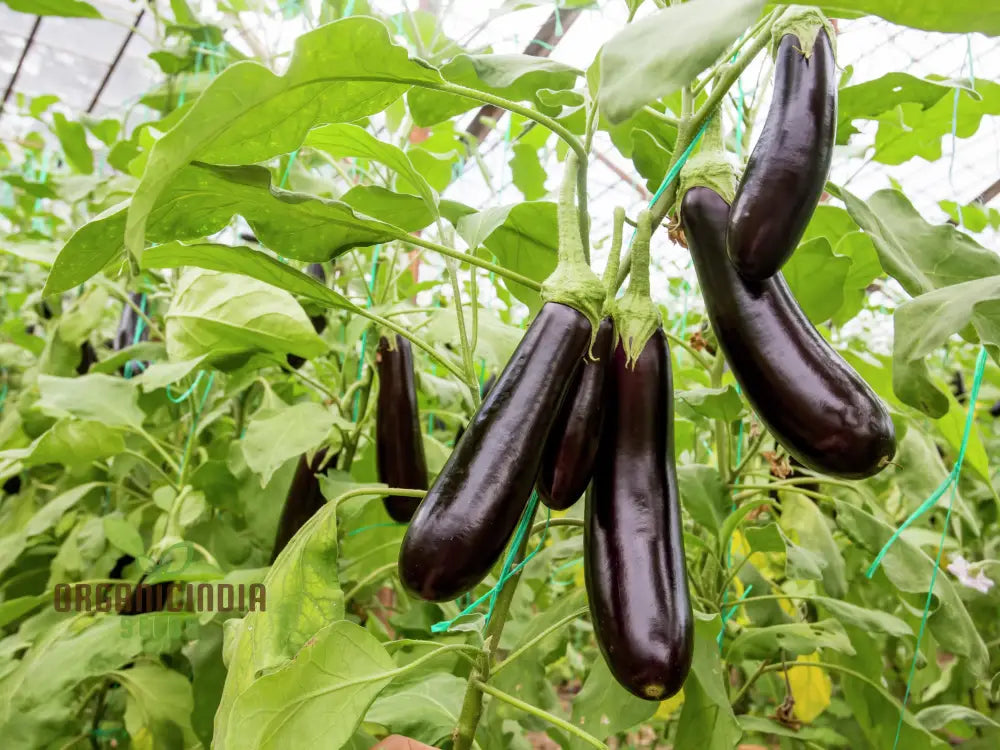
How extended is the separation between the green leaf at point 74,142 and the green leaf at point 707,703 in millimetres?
1315

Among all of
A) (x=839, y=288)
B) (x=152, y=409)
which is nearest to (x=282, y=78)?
(x=839, y=288)

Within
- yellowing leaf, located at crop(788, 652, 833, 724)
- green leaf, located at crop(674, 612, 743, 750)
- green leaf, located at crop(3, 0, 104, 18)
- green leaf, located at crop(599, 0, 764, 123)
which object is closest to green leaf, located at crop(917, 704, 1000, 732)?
yellowing leaf, located at crop(788, 652, 833, 724)

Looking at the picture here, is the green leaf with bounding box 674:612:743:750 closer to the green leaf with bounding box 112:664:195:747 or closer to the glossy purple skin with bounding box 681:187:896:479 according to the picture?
the glossy purple skin with bounding box 681:187:896:479

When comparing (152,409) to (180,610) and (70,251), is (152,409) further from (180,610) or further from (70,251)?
(70,251)

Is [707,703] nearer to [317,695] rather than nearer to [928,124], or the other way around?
[317,695]

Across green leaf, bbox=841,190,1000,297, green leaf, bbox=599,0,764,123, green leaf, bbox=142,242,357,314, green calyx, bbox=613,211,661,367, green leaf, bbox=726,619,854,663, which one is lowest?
green leaf, bbox=726,619,854,663

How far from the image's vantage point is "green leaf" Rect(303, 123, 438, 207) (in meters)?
0.59

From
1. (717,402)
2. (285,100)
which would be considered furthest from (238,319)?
(717,402)

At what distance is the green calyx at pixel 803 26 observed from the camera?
393mm

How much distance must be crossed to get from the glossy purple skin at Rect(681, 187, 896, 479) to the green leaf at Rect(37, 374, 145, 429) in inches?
29.6

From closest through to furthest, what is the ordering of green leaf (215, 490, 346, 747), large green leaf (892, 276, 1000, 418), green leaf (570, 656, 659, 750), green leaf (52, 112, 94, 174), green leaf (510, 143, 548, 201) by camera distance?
1. large green leaf (892, 276, 1000, 418)
2. green leaf (215, 490, 346, 747)
3. green leaf (570, 656, 659, 750)
4. green leaf (510, 143, 548, 201)
5. green leaf (52, 112, 94, 174)

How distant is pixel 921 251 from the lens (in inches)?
20.7

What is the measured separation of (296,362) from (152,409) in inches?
7.9

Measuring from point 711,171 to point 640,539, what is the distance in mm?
223
